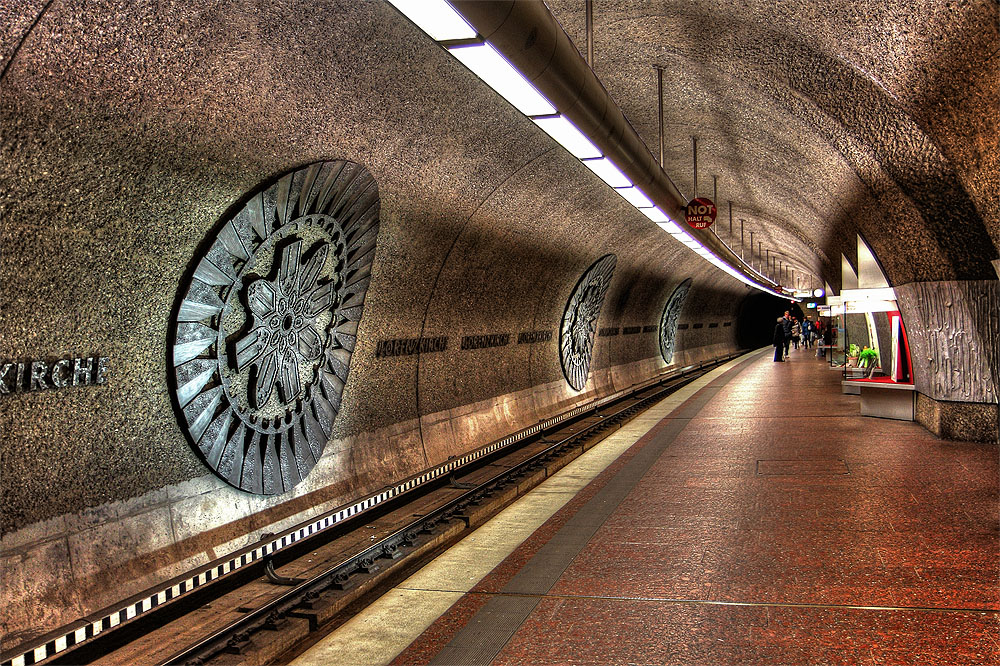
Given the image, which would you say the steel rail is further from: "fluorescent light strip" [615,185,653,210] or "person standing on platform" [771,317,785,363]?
"person standing on platform" [771,317,785,363]

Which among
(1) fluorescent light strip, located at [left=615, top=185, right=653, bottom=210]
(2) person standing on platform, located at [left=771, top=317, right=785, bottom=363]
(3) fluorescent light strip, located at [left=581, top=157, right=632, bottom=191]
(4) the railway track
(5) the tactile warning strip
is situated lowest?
(4) the railway track

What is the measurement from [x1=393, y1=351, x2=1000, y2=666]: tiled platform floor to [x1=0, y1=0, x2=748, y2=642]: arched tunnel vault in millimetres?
2017

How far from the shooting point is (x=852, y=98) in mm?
6473

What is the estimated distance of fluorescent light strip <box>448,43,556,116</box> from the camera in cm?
398

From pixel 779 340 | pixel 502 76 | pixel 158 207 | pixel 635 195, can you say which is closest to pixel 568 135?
pixel 502 76

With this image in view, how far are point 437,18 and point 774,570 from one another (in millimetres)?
3607

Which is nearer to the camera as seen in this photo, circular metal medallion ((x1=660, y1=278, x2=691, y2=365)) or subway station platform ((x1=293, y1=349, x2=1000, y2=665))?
subway station platform ((x1=293, y1=349, x2=1000, y2=665))

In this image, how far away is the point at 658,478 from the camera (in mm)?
7973

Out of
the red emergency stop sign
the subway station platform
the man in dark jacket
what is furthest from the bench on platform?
the man in dark jacket

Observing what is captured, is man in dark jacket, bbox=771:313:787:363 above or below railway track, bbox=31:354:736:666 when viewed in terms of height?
above

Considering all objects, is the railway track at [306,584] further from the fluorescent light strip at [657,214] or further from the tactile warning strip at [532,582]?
the fluorescent light strip at [657,214]

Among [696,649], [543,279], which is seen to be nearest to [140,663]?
[696,649]

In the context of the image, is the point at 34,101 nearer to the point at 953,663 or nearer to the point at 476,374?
the point at 953,663

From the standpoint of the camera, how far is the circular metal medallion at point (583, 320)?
14188mm
